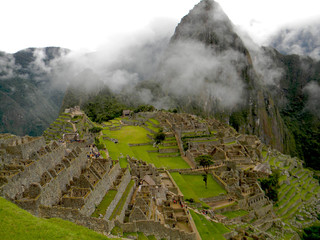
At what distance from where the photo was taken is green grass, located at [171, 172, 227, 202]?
108 feet

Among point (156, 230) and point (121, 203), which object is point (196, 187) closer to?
point (156, 230)

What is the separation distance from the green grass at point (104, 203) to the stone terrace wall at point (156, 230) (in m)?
1.60

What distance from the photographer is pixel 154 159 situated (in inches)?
1777

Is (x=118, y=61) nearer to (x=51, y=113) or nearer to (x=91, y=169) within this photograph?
(x=51, y=113)

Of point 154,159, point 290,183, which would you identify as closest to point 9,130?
point 154,159

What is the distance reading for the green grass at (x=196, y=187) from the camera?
108ft

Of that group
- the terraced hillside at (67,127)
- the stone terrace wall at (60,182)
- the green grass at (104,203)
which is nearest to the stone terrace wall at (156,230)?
the green grass at (104,203)

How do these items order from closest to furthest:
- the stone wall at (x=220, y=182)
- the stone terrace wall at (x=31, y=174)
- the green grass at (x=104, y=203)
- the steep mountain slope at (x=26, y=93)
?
the stone terrace wall at (x=31, y=174)
the green grass at (x=104, y=203)
the stone wall at (x=220, y=182)
the steep mountain slope at (x=26, y=93)

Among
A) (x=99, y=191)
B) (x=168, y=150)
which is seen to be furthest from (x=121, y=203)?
(x=168, y=150)

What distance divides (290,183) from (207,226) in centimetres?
3190

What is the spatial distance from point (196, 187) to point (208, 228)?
10.8 metres

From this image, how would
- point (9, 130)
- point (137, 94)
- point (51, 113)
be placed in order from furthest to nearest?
point (137, 94) → point (51, 113) → point (9, 130)

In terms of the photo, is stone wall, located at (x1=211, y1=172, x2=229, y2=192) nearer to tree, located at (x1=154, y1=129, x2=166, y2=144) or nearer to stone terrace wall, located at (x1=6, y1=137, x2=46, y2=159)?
tree, located at (x1=154, y1=129, x2=166, y2=144)

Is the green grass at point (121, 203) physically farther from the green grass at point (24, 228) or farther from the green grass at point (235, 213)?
the green grass at point (235, 213)
